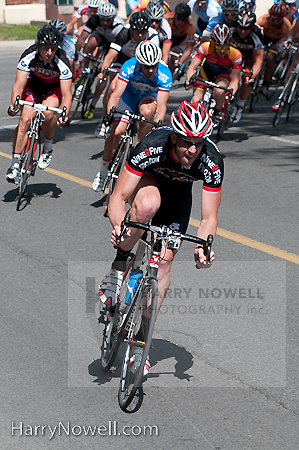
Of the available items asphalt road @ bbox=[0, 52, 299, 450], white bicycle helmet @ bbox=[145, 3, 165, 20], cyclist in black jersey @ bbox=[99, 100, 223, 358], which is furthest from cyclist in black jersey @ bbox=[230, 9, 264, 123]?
cyclist in black jersey @ bbox=[99, 100, 223, 358]

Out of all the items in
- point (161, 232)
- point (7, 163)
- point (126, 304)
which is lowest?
point (7, 163)

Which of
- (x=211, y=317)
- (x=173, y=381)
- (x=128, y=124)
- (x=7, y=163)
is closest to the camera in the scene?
(x=173, y=381)

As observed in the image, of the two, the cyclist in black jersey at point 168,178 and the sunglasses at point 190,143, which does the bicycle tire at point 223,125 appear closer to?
the cyclist in black jersey at point 168,178

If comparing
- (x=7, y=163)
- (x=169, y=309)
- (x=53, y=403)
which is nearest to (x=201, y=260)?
(x=53, y=403)

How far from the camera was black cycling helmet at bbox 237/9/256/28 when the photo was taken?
1235 cm

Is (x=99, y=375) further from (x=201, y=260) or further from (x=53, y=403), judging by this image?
(x=201, y=260)

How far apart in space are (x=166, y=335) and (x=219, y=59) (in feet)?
24.0

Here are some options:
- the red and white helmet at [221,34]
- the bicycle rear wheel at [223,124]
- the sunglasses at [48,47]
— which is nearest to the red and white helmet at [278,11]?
the bicycle rear wheel at [223,124]

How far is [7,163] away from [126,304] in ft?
21.2

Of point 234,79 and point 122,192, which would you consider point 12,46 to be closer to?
point 234,79

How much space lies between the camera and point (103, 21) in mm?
12789

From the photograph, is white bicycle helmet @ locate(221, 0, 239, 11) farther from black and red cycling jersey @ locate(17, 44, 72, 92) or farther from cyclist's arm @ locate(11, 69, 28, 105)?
cyclist's arm @ locate(11, 69, 28, 105)

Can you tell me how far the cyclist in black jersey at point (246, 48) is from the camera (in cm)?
1245

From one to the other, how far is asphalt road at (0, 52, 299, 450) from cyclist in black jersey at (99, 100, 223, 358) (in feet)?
2.38
